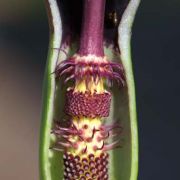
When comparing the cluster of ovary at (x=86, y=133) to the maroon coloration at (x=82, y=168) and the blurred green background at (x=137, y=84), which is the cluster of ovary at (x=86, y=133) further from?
the blurred green background at (x=137, y=84)

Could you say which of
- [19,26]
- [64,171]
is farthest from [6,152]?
[64,171]

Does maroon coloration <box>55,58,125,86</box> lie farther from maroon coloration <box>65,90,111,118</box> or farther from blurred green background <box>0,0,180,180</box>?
blurred green background <box>0,0,180,180</box>

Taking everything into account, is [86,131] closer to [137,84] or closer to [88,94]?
[88,94]

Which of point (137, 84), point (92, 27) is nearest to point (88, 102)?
point (92, 27)

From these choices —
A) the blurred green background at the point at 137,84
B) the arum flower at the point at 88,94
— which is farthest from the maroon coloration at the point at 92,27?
the blurred green background at the point at 137,84

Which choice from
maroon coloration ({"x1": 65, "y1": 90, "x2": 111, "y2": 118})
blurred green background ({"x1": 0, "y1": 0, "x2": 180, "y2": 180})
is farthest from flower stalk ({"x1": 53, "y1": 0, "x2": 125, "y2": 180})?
blurred green background ({"x1": 0, "y1": 0, "x2": 180, "y2": 180})

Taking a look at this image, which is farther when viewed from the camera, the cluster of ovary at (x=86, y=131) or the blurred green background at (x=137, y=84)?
the blurred green background at (x=137, y=84)
